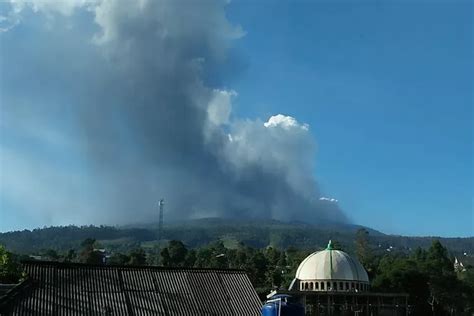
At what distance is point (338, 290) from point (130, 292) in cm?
2967

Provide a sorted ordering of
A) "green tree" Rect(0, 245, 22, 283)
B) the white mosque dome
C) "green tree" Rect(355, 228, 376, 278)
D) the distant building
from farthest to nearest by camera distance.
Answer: "green tree" Rect(355, 228, 376, 278), "green tree" Rect(0, 245, 22, 283), the white mosque dome, the distant building

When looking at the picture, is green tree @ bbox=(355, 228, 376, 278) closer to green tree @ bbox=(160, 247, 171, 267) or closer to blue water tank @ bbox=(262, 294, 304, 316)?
green tree @ bbox=(160, 247, 171, 267)

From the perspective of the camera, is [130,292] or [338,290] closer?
[130,292]

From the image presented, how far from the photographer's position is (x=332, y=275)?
200ft

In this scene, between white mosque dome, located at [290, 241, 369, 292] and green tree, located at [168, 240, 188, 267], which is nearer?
white mosque dome, located at [290, 241, 369, 292]

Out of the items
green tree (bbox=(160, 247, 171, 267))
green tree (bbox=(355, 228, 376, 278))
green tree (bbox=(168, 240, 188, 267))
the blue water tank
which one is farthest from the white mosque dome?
green tree (bbox=(168, 240, 188, 267))

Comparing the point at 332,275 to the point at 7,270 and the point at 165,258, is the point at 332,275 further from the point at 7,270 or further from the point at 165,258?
the point at 165,258

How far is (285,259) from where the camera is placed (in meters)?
123

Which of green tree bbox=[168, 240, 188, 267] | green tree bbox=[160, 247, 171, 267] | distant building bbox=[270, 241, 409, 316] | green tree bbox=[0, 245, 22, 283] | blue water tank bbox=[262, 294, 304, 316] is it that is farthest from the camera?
green tree bbox=[168, 240, 188, 267]

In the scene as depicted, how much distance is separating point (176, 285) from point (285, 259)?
3428 inches

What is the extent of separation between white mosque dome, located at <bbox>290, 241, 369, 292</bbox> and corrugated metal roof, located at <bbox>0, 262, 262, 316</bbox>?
76.7 feet

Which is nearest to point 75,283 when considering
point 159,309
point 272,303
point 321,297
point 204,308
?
point 159,309

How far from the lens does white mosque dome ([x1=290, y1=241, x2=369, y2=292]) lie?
6088 centimetres

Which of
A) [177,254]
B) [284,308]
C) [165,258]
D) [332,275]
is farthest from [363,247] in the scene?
[284,308]
